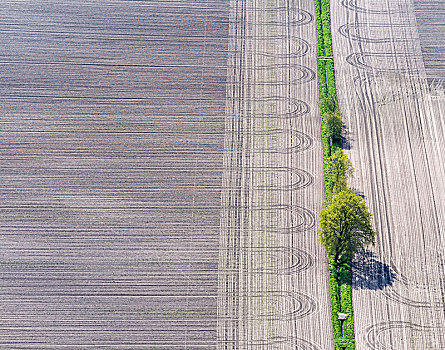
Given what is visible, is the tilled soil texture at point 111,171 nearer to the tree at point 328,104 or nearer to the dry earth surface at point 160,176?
the dry earth surface at point 160,176

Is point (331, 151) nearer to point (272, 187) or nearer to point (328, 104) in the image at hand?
point (328, 104)

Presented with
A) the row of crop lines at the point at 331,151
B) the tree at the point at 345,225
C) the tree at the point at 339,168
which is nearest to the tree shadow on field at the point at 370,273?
the row of crop lines at the point at 331,151

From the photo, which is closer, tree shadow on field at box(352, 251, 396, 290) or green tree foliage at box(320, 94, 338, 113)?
tree shadow on field at box(352, 251, 396, 290)

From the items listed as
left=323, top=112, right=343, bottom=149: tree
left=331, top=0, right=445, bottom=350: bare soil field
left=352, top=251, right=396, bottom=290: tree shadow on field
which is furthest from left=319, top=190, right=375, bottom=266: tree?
left=323, top=112, right=343, bottom=149: tree

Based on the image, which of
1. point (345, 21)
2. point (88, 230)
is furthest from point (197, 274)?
point (345, 21)

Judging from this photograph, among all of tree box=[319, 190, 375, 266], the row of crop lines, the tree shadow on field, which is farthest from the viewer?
the tree shadow on field

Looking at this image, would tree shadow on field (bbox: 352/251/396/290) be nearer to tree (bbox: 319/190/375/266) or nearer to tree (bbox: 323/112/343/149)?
tree (bbox: 319/190/375/266)

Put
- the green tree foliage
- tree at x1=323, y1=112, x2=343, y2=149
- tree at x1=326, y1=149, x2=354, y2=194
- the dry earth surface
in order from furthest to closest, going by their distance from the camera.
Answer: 1. the green tree foliage
2. tree at x1=323, y1=112, x2=343, y2=149
3. tree at x1=326, y1=149, x2=354, y2=194
4. the dry earth surface

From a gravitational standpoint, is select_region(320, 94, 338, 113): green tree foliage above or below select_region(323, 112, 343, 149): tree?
above
